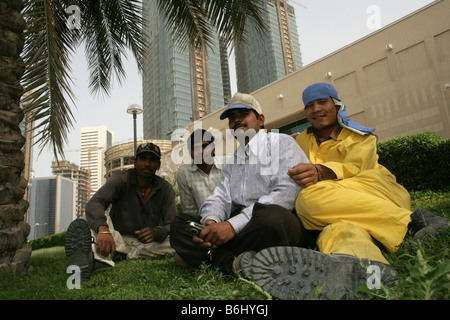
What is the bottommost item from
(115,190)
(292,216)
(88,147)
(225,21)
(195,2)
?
(292,216)

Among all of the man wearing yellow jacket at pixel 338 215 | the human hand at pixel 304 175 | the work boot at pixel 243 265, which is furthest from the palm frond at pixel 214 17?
the work boot at pixel 243 265

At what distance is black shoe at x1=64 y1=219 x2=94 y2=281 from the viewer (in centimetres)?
268

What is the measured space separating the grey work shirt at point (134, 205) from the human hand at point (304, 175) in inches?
84.9

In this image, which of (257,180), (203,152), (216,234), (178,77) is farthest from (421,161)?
(178,77)

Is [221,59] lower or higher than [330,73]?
lower

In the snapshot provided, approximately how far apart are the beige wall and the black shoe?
49.1 feet

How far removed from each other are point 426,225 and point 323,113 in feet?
3.77

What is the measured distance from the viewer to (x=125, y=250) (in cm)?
373

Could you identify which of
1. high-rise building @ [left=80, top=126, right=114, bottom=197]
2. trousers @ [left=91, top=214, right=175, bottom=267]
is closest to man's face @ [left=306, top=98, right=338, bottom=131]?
trousers @ [left=91, top=214, right=175, bottom=267]

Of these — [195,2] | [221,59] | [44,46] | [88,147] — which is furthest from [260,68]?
→ [88,147]

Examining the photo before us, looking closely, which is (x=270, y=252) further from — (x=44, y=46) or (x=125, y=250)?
(x=44, y=46)

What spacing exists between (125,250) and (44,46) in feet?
9.33

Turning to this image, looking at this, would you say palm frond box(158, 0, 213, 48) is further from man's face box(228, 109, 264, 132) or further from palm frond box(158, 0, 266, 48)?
man's face box(228, 109, 264, 132)

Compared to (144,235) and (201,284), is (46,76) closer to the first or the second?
(144,235)
